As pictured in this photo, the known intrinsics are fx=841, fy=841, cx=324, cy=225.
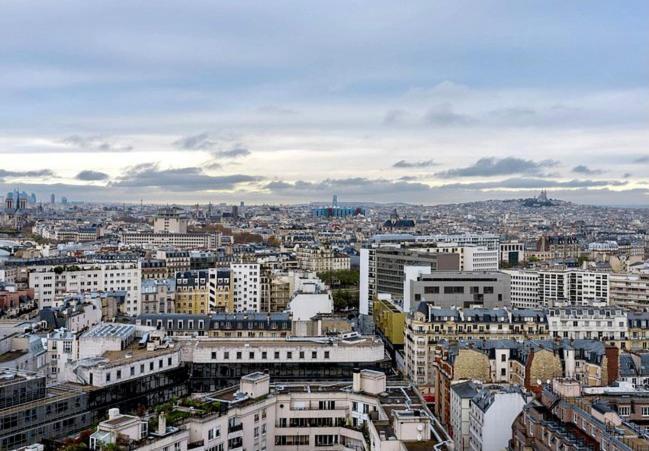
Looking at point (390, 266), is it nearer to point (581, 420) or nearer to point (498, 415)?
point (498, 415)

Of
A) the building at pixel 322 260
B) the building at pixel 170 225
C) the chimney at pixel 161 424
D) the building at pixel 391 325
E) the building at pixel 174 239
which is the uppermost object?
the building at pixel 170 225

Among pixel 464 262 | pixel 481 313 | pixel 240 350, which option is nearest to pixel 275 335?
pixel 240 350

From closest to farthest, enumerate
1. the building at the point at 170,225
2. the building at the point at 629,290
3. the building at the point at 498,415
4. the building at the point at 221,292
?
the building at the point at 498,415 → the building at the point at 221,292 → the building at the point at 629,290 → the building at the point at 170,225

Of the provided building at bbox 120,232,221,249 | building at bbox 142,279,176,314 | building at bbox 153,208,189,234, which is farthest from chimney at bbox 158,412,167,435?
building at bbox 153,208,189,234

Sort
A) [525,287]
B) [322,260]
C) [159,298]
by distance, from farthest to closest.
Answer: [322,260] → [525,287] → [159,298]

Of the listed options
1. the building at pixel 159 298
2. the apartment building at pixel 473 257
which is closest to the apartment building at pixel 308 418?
the building at pixel 159 298

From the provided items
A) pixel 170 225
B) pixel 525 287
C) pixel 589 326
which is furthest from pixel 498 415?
pixel 170 225

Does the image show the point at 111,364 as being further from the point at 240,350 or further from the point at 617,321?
the point at 617,321

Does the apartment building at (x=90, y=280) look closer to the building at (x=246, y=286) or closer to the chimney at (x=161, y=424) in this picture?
the building at (x=246, y=286)
